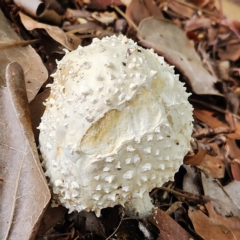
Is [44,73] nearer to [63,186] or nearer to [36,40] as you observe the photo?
[36,40]

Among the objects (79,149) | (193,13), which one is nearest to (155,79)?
(79,149)

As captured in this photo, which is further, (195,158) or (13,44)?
(195,158)

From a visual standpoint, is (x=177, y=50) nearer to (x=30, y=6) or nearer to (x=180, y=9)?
(x=180, y=9)

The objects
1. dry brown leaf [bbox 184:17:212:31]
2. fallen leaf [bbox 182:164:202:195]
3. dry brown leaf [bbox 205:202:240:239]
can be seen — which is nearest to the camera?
dry brown leaf [bbox 205:202:240:239]

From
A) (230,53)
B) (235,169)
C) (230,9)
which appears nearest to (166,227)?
(235,169)

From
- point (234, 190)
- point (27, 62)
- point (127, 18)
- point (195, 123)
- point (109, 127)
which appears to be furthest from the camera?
point (127, 18)

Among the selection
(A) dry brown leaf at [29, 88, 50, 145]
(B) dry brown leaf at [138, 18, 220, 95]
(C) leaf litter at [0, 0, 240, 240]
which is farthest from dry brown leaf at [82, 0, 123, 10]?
(A) dry brown leaf at [29, 88, 50, 145]

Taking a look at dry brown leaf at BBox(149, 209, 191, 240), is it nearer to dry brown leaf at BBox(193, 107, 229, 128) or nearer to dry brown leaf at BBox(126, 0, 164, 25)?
dry brown leaf at BBox(193, 107, 229, 128)
